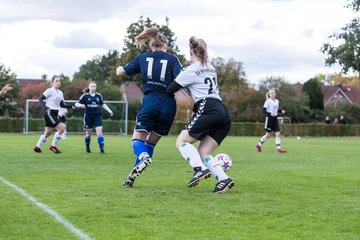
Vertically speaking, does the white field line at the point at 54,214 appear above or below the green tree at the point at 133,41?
below

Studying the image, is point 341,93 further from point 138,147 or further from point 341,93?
point 138,147

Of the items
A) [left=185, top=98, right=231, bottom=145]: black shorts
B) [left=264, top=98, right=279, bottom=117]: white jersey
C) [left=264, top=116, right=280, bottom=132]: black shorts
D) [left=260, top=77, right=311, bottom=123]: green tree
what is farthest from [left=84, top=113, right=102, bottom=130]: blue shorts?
[left=260, top=77, right=311, bottom=123]: green tree

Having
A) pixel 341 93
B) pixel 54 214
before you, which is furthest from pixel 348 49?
pixel 341 93

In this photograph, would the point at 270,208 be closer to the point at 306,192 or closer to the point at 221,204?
the point at 221,204

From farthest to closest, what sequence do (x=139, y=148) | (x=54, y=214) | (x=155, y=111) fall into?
(x=139, y=148), (x=155, y=111), (x=54, y=214)

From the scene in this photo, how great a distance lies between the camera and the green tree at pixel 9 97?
2456 inches

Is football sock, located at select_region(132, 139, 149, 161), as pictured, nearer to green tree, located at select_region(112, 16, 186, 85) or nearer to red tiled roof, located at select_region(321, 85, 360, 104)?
green tree, located at select_region(112, 16, 186, 85)

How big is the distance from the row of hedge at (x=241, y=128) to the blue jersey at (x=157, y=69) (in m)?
35.0

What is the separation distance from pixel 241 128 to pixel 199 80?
149 ft

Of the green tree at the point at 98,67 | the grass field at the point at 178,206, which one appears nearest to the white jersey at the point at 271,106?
the grass field at the point at 178,206

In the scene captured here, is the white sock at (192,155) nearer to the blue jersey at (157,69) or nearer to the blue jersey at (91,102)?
the blue jersey at (157,69)

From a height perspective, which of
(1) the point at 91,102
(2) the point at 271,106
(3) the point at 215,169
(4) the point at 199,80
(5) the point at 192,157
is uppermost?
(4) the point at 199,80

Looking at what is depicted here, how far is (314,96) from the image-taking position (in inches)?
3593

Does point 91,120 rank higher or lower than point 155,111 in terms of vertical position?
lower
